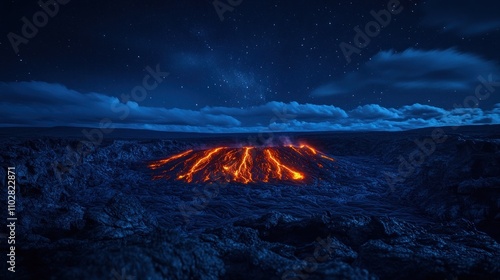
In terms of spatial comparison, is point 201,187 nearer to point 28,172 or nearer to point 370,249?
point 28,172

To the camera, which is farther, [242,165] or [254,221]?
[242,165]

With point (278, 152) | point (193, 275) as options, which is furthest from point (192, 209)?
point (278, 152)

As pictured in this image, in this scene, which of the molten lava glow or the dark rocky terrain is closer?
the dark rocky terrain

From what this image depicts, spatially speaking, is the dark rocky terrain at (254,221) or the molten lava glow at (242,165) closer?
the dark rocky terrain at (254,221)
